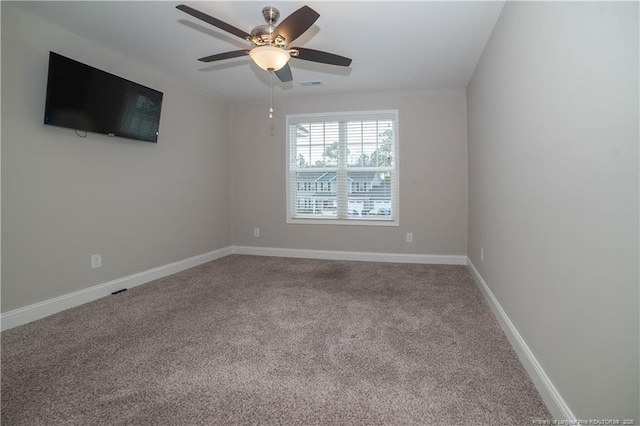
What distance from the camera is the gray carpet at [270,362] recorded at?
4.45 feet

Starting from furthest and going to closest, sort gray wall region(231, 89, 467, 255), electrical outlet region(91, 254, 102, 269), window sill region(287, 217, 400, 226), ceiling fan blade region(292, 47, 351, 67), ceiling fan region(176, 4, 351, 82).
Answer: window sill region(287, 217, 400, 226) → gray wall region(231, 89, 467, 255) → electrical outlet region(91, 254, 102, 269) → ceiling fan blade region(292, 47, 351, 67) → ceiling fan region(176, 4, 351, 82)

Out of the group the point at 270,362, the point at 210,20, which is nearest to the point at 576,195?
the point at 270,362

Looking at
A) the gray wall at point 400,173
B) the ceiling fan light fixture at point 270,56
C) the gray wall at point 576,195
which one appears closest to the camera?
the gray wall at point 576,195

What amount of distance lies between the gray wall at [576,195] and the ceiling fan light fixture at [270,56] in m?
1.53

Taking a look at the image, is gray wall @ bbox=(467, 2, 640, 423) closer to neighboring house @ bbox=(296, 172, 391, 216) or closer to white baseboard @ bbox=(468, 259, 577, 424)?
white baseboard @ bbox=(468, 259, 577, 424)

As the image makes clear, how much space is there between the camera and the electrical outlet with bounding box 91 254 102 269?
279cm

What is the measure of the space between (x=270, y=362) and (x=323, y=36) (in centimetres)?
266

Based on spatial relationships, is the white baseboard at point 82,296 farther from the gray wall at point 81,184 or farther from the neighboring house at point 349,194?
the neighboring house at point 349,194

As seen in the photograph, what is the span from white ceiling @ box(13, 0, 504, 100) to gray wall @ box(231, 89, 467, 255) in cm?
48

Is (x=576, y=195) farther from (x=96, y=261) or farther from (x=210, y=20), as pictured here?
(x=96, y=261)

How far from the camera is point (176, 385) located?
155cm

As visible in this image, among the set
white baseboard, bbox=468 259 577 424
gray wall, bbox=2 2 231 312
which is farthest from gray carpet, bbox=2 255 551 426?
gray wall, bbox=2 2 231 312

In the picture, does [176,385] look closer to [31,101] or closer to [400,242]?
[31,101]

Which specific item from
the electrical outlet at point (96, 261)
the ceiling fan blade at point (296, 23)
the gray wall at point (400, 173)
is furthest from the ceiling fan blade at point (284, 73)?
the electrical outlet at point (96, 261)
